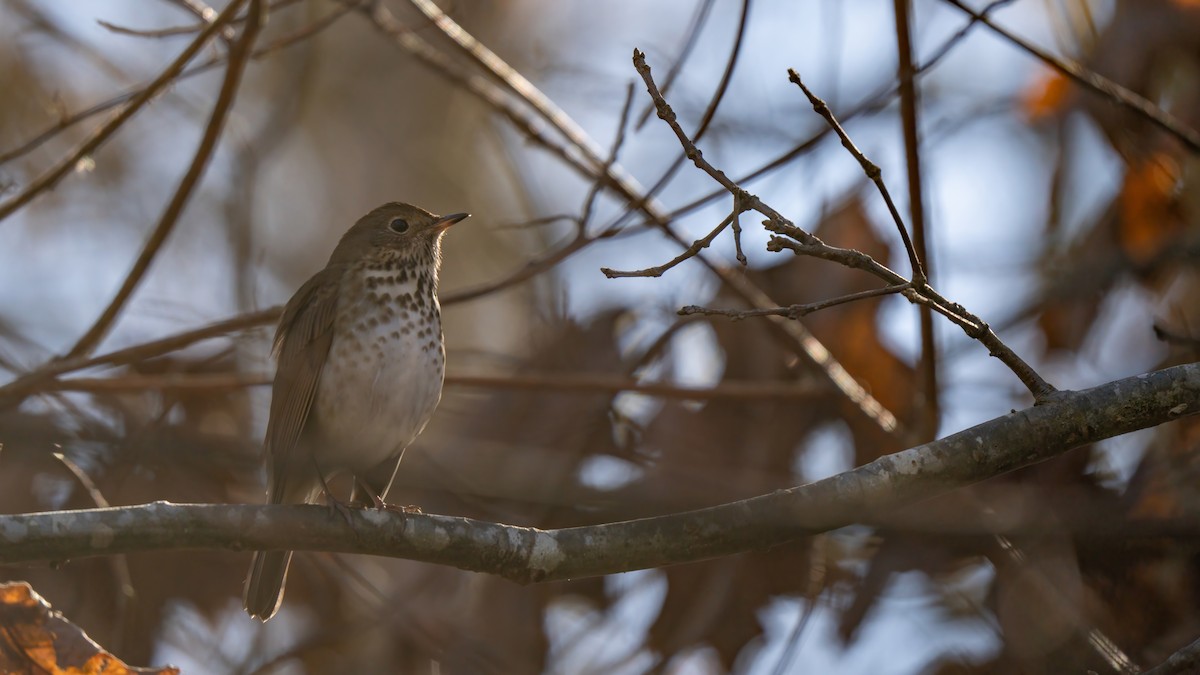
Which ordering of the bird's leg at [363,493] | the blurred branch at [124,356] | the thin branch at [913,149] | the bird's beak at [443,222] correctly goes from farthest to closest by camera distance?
the bird's beak at [443,222] < the bird's leg at [363,493] < the thin branch at [913,149] < the blurred branch at [124,356]

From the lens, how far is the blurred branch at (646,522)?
2.87 meters

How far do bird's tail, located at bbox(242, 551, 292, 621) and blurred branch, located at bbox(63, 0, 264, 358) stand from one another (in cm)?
103

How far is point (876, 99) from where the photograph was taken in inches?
182

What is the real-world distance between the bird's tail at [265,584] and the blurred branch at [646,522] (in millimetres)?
1247

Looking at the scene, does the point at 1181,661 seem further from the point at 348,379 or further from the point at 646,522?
the point at 348,379

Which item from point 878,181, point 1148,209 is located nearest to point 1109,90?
point 1148,209

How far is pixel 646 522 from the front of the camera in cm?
322

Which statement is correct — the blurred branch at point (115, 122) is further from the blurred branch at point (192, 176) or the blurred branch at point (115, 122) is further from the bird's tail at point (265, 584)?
the bird's tail at point (265, 584)

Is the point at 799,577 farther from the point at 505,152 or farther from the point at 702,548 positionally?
the point at 505,152

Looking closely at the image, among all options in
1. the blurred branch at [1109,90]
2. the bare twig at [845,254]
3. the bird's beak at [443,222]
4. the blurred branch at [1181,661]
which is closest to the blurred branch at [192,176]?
the bird's beak at [443,222]

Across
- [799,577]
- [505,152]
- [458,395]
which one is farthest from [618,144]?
[505,152]

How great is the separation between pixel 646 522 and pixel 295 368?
79.0 inches

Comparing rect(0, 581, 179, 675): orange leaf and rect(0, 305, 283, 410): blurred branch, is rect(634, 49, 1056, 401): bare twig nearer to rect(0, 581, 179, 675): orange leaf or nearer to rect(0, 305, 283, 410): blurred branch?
rect(0, 581, 179, 675): orange leaf

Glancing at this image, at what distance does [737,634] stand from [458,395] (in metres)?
2.57
